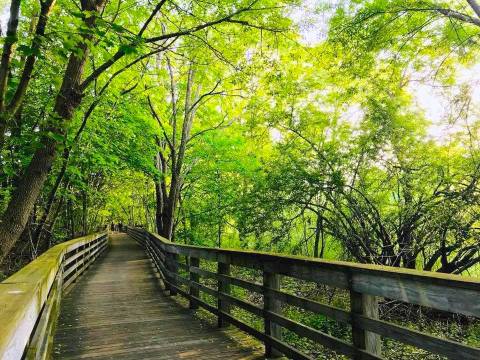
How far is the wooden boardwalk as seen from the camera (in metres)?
4.16

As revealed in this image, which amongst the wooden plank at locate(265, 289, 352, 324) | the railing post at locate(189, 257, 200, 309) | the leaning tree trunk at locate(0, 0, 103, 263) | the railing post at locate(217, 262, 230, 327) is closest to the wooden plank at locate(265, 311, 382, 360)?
the wooden plank at locate(265, 289, 352, 324)

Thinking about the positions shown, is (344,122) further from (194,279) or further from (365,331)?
(365,331)

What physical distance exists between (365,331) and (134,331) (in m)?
3.41

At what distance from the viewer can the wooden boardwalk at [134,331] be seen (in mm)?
4160

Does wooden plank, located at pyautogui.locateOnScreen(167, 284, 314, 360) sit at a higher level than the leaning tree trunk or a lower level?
lower

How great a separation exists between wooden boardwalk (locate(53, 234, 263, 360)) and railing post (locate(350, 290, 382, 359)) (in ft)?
5.01

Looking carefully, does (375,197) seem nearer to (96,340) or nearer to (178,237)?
(96,340)

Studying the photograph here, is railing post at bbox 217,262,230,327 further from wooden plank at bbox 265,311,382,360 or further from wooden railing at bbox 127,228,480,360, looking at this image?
wooden plank at bbox 265,311,382,360

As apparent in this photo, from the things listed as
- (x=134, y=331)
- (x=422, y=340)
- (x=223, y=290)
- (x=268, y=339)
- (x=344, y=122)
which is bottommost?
(x=134, y=331)

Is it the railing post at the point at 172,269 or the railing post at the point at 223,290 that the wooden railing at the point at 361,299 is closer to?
the railing post at the point at 223,290

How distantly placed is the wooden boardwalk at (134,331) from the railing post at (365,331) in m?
1.53

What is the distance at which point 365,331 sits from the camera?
2744mm

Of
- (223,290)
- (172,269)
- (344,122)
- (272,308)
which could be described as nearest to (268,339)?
(272,308)

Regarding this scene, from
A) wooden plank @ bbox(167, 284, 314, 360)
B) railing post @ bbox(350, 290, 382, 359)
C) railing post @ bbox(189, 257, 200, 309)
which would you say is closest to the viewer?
railing post @ bbox(350, 290, 382, 359)
